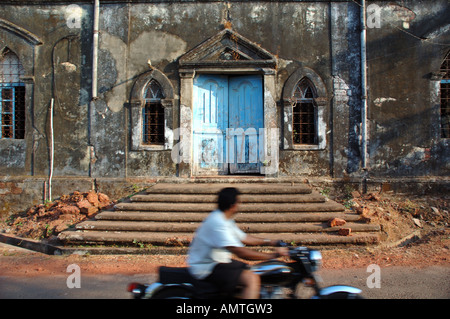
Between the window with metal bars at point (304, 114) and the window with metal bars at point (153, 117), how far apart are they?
3566 millimetres

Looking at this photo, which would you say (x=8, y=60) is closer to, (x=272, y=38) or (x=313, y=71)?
(x=272, y=38)

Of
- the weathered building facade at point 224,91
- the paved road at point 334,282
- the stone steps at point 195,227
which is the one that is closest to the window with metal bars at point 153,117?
the weathered building facade at point 224,91

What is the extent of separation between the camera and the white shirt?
321cm

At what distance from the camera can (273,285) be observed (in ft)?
10.7

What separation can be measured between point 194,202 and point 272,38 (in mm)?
4792

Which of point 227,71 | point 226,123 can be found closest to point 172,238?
point 226,123

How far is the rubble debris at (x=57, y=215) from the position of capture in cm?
781

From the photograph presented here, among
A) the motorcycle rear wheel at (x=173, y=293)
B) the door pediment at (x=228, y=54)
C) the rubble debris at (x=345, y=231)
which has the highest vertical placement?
the door pediment at (x=228, y=54)

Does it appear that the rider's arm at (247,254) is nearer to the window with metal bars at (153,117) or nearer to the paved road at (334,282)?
the paved road at (334,282)

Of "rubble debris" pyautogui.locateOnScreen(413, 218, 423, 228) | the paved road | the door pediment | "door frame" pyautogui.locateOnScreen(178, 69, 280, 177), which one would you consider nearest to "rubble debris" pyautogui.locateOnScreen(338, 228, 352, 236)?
the paved road

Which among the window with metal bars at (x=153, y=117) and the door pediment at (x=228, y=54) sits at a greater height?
the door pediment at (x=228, y=54)

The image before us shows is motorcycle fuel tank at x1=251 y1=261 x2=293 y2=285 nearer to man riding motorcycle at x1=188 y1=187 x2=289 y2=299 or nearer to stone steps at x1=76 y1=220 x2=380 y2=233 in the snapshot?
man riding motorcycle at x1=188 y1=187 x2=289 y2=299

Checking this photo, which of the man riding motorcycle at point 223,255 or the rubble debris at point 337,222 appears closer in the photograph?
the man riding motorcycle at point 223,255

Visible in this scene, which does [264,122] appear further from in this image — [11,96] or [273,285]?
[11,96]
